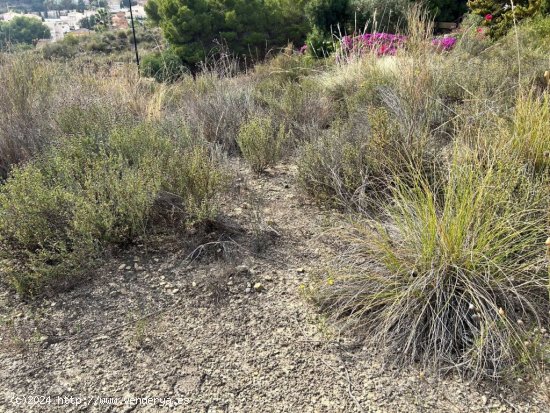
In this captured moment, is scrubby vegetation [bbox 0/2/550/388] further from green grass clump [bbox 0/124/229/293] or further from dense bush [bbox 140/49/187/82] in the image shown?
dense bush [bbox 140/49/187/82]

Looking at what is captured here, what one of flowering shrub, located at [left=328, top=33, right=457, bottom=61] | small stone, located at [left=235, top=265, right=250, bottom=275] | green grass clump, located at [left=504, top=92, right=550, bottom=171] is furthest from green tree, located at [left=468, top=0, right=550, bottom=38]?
small stone, located at [left=235, top=265, right=250, bottom=275]

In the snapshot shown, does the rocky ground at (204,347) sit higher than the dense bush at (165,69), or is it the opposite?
the dense bush at (165,69)

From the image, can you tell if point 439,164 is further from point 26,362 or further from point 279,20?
point 279,20

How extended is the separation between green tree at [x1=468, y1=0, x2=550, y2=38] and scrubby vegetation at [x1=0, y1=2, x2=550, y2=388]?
2842 mm

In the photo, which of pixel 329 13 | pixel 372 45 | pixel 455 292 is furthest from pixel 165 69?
pixel 329 13

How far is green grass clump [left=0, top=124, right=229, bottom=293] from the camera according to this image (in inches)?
86.7

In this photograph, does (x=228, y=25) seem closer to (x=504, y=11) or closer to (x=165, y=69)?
(x=165, y=69)

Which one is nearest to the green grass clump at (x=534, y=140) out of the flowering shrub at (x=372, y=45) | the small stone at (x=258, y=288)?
the small stone at (x=258, y=288)

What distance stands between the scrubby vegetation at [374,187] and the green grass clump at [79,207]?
0.01 metres

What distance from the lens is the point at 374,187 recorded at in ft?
9.20

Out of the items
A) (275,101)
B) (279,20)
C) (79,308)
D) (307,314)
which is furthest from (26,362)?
(279,20)

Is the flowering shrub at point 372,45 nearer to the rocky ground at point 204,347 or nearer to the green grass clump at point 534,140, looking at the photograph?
the green grass clump at point 534,140

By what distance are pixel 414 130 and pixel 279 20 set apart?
1815 centimetres

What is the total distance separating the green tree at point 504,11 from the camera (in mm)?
6875
